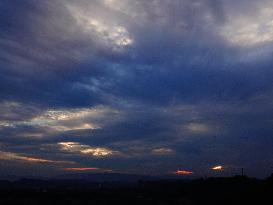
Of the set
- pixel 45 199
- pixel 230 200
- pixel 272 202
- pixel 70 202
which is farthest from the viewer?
pixel 45 199

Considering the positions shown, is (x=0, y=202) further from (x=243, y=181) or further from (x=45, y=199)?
(x=243, y=181)

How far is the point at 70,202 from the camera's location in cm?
9275

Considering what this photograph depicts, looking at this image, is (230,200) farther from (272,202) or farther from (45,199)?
(45,199)

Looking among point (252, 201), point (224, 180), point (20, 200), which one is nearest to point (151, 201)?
point (252, 201)

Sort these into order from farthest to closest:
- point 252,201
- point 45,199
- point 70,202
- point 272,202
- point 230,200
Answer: point 45,199 → point 70,202 → point 230,200 → point 252,201 → point 272,202

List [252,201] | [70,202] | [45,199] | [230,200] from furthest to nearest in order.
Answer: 1. [45,199]
2. [70,202]
3. [230,200]
4. [252,201]

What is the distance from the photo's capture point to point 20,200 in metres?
95.1

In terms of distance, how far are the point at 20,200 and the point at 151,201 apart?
34191 millimetres

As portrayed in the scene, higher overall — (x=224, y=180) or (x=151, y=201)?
(x=224, y=180)

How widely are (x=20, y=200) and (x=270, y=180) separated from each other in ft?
209

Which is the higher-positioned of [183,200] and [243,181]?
[243,181]

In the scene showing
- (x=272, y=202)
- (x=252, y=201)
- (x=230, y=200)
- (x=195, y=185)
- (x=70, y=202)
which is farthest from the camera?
(x=195, y=185)

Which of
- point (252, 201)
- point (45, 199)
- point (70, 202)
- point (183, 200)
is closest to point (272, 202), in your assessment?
point (252, 201)

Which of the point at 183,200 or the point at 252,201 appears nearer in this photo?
the point at 252,201
